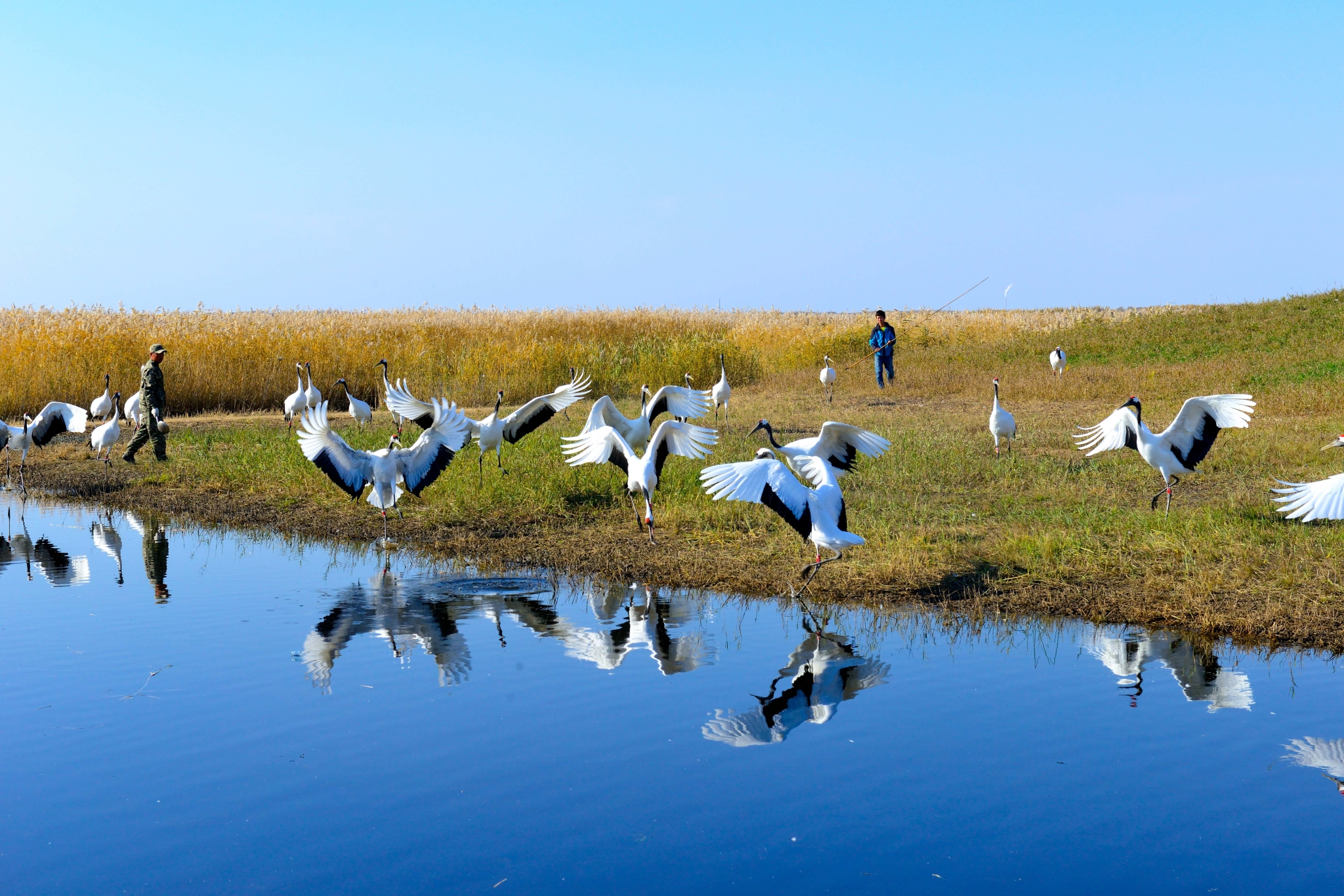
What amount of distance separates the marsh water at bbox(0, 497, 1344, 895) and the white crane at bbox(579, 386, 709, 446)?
123 inches

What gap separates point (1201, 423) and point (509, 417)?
6.68 meters

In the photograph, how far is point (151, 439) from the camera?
49.9ft

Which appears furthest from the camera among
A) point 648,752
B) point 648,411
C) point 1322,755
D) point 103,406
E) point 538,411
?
point 103,406

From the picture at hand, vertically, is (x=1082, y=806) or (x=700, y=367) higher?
(x=700, y=367)

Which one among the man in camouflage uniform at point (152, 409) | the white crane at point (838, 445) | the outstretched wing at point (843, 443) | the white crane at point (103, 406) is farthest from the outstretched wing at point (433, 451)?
the white crane at point (103, 406)

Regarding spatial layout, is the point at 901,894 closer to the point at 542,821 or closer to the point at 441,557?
the point at 542,821

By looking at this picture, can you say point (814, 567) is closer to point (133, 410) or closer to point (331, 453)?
point (331, 453)

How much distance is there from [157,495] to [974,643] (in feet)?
32.6

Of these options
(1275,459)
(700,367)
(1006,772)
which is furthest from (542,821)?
(700,367)

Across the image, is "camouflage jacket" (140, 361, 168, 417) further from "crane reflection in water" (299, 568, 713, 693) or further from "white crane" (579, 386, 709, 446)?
"crane reflection in water" (299, 568, 713, 693)

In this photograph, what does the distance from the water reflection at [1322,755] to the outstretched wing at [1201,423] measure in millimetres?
4325

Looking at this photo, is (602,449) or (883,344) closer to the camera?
(602,449)

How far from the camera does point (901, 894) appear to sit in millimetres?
4062

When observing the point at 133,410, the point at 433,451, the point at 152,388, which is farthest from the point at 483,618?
the point at 133,410
